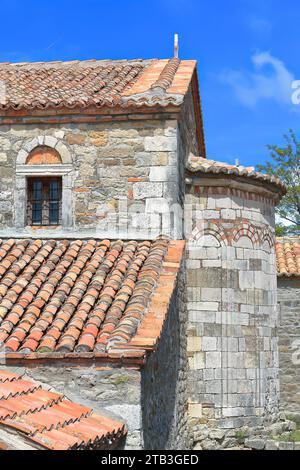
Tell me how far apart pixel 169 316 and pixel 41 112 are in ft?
12.4

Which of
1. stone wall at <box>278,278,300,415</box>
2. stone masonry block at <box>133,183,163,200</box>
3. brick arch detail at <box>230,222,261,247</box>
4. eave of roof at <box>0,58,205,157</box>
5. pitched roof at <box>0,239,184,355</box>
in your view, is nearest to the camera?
pitched roof at <box>0,239,184,355</box>

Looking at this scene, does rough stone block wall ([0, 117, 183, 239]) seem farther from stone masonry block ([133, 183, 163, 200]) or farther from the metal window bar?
the metal window bar

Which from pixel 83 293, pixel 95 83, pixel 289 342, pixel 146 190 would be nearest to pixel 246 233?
pixel 146 190

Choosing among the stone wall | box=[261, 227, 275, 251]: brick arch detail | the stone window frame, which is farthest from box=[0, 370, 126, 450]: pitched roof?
the stone wall

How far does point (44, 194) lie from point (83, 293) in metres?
2.84

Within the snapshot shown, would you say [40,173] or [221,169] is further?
[221,169]

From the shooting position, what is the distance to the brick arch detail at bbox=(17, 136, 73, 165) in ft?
32.1

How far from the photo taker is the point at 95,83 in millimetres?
11117

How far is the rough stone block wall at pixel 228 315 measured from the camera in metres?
9.82

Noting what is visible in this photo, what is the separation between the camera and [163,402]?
7.68 meters

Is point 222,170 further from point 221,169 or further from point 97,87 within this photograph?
point 97,87

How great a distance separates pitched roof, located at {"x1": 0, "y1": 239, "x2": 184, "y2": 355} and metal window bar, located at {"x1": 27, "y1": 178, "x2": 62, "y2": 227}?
27.1 inches

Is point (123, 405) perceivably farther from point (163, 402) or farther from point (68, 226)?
point (68, 226)
